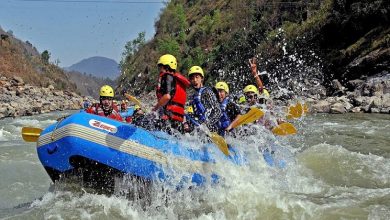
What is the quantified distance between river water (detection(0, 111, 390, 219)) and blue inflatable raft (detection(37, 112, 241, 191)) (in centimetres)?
31

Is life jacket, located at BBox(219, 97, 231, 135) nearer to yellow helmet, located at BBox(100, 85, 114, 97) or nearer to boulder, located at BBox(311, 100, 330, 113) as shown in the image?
yellow helmet, located at BBox(100, 85, 114, 97)

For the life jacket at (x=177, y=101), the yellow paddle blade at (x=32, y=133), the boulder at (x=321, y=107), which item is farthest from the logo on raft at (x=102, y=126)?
the boulder at (x=321, y=107)

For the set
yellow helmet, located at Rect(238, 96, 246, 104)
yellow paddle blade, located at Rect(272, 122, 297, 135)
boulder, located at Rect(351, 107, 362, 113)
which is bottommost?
yellow paddle blade, located at Rect(272, 122, 297, 135)

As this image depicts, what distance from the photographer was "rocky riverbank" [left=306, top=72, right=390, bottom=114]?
55.3 ft

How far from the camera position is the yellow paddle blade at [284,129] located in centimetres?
765

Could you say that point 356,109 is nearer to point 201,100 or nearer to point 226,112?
point 226,112

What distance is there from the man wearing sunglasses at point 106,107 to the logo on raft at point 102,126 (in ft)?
5.92

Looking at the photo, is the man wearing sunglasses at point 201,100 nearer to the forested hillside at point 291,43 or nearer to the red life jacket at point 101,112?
the red life jacket at point 101,112

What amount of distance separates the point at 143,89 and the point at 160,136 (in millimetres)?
51386

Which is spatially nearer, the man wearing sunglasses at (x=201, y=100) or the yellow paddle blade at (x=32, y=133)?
the man wearing sunglasses at (x=201, y=100)

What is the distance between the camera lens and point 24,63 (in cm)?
6688

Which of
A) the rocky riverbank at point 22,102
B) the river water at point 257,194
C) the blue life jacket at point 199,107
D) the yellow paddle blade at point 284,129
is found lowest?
the river water at point 257,194

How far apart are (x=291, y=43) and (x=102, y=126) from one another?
84.6ft

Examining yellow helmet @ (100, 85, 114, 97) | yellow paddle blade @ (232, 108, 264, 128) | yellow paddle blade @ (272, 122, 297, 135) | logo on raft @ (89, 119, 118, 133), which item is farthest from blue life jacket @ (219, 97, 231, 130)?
yellow helmet @ (100, 85, 114, 97)
